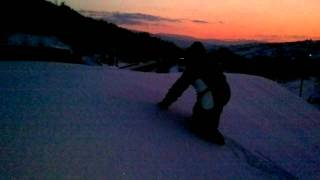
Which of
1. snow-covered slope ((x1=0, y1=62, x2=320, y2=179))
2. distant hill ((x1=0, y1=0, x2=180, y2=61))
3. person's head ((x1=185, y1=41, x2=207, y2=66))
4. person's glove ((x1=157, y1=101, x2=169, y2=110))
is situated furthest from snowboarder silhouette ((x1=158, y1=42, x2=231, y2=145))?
distant hill ((x1=0, y1=0, x2=180, y2=61))

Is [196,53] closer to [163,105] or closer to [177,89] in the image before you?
[177,89]

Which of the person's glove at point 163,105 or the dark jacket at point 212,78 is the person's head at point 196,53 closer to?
the dark jacket at point 212,78

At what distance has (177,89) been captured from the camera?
→ 15.3 feet

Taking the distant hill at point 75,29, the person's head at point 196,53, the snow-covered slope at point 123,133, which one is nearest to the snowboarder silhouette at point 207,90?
the person's head at point 196,53

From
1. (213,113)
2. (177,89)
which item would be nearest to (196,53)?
(177,89)

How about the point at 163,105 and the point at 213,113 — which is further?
the point at 163,105

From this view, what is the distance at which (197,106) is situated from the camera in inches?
177

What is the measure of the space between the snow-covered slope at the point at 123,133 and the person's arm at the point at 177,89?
0.09 m

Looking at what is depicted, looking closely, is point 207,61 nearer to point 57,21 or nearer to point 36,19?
point 36,19

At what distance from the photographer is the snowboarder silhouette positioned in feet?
14.5

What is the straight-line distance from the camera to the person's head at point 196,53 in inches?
174

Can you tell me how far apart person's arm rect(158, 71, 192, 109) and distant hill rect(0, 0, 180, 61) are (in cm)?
1791

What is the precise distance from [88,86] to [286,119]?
2920 millimetres

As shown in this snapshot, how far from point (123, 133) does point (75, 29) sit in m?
26.4
